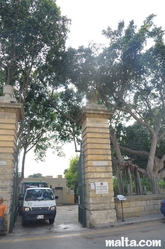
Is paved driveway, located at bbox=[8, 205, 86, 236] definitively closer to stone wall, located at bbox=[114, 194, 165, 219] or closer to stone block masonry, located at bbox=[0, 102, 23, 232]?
stone block masonry, located at bbox=[0, 102, 23, 232]

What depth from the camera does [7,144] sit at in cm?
933

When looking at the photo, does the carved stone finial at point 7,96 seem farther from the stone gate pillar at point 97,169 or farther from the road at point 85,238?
the road at point 85,238

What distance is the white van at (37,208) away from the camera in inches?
407

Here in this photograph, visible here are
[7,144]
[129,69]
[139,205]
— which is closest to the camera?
[7,144]

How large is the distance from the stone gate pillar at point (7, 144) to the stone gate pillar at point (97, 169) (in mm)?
3499

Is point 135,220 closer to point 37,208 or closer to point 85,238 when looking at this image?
point 85,238

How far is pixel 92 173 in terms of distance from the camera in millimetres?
9828

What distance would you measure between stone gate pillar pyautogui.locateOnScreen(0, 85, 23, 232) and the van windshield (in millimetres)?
1894

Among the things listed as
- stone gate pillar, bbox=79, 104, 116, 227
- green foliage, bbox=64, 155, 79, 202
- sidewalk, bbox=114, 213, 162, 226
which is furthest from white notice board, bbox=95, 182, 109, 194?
green foliage, bbox=64, 155, 79, 202

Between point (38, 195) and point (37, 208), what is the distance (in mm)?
1043

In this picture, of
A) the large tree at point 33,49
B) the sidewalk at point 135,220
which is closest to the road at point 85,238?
the sidewalk at point 135,220

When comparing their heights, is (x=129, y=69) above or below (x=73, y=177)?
above

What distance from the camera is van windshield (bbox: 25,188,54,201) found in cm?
1116

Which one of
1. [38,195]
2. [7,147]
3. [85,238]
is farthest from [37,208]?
[85,238]
